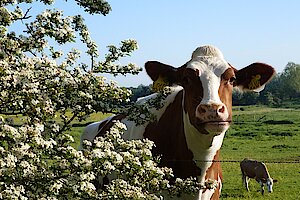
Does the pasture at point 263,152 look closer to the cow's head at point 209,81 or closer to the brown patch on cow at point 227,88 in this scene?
the cow's head at point 209,81

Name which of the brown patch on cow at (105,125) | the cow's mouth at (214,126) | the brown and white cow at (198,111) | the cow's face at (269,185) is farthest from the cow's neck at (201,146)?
the cow's face at (269,185)

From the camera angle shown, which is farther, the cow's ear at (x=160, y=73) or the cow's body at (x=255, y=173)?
the cow's body at (x=255, y=173)

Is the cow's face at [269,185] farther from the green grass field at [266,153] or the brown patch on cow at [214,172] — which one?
the brown patch on cow at [214,172]

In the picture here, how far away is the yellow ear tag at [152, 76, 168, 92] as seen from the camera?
6.80 metres

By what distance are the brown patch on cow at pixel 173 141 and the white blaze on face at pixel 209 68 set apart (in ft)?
2.24

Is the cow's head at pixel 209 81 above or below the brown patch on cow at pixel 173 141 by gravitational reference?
above

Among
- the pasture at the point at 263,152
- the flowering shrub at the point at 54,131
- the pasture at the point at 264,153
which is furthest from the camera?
the pasture at the point at 264,153

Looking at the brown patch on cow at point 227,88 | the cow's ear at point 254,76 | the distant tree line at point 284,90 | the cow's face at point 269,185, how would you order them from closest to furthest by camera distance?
the brown patch on cow at point 227,88
the cow's ear at point 254,76
the cow's face at point 269,185
the distant tree line at point 284,90

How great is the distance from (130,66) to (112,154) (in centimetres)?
177

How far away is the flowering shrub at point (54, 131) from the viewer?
12.9 ft

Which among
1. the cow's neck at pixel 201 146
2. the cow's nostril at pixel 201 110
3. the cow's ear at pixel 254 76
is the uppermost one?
the cow's ear at pixel 254 76

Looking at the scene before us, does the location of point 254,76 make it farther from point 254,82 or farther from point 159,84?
point 159,84

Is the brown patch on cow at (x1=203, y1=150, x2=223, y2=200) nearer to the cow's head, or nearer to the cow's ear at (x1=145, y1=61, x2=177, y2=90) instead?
the cow's head

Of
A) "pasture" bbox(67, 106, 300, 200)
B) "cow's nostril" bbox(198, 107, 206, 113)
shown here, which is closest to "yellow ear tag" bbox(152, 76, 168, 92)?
"pasture" bbox(67, 106, 300, 200)
